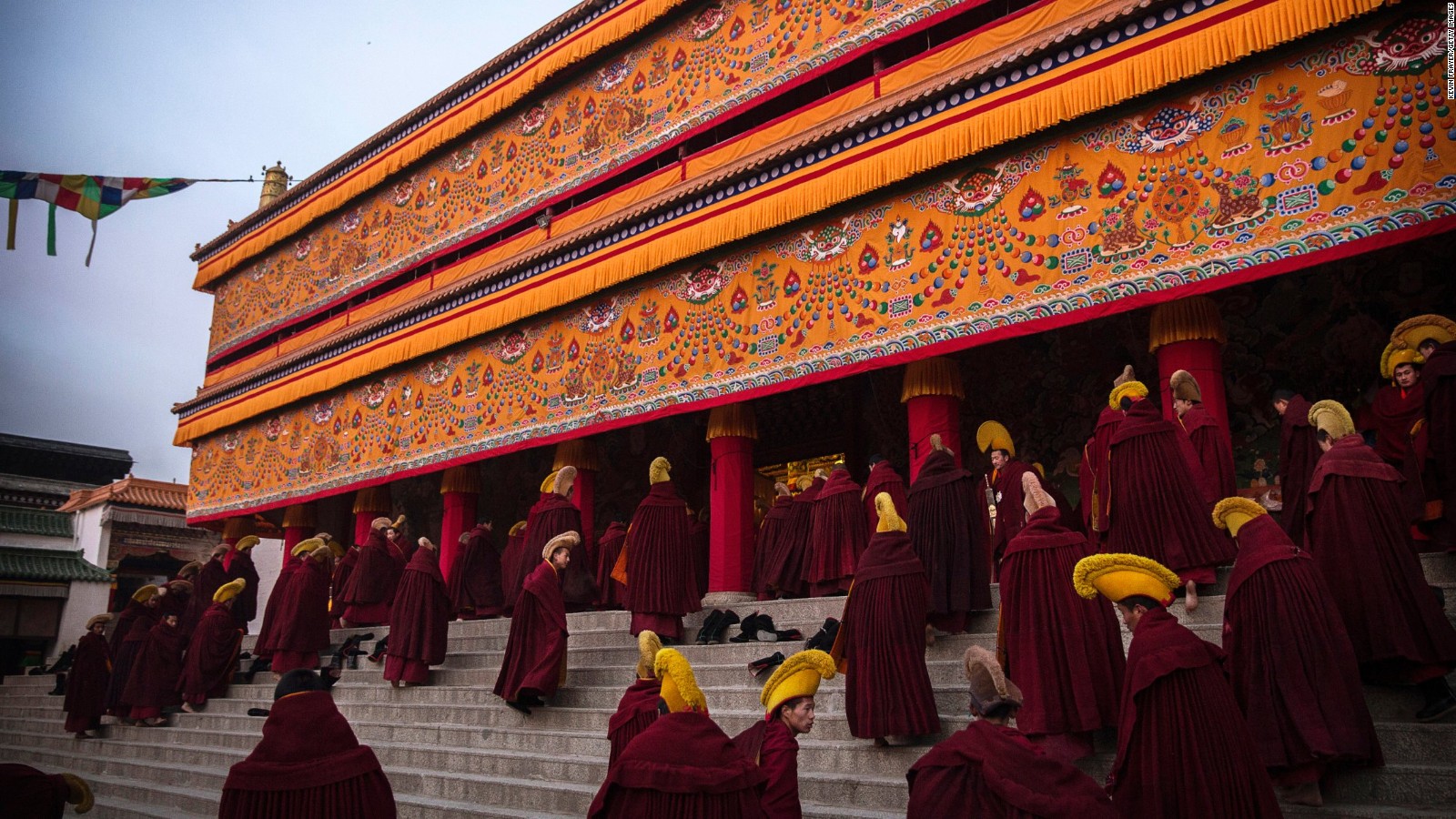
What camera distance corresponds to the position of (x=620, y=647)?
7.69 metres

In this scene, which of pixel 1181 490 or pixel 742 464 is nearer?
pixel 1181 490

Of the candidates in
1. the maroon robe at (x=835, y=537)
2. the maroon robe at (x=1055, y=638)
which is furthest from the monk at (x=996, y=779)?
the maroon robe at (x=835, y=537)

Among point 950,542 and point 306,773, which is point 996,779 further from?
point 950,542

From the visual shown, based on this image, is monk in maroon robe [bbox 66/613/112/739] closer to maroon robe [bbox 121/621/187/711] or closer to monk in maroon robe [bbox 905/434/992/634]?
maroon robe [bbox 121/621/187/711]

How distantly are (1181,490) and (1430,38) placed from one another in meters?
3.41

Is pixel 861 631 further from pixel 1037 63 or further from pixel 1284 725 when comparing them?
pixel 1037 63

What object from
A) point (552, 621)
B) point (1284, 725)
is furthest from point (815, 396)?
point (1284, 725)

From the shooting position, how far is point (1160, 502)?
18.1ft

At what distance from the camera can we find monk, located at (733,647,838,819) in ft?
11.5

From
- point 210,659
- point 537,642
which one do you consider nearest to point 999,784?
point 537,642

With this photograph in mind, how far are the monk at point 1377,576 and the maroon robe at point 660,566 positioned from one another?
14.5ft

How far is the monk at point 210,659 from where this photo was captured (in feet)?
32.0

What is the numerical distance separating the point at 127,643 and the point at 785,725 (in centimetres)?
939

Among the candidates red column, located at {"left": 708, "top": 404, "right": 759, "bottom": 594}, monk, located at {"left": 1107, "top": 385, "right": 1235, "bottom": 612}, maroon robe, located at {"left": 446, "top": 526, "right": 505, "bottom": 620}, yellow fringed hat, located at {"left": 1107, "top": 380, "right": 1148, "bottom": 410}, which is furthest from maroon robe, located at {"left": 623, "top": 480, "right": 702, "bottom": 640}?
yellow fringed hat, located at {"left": 1107, "top": 380, "right": 1148, "bottom": 410}
